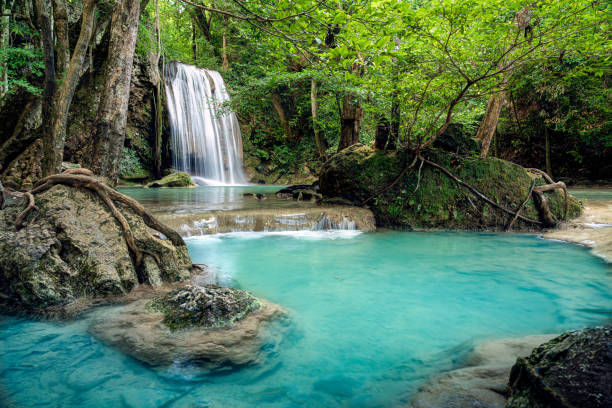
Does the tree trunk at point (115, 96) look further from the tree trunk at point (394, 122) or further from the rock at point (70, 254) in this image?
the tree trunk at point (394, 122)

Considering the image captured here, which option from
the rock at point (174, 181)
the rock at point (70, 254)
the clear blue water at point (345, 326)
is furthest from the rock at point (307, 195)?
the rock at point (174, 181)

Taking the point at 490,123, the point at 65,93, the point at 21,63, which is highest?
the point at 21,63

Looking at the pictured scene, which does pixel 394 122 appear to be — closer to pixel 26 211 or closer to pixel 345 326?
pixel 345 326

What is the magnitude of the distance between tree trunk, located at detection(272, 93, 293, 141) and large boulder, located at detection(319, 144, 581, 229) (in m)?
15.3

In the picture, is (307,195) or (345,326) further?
(307,195)

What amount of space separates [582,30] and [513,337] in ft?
17.4

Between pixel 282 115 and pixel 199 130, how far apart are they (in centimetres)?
632

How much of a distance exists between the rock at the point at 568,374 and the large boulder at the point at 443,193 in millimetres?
6086

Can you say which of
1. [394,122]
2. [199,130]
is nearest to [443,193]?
[394,122]

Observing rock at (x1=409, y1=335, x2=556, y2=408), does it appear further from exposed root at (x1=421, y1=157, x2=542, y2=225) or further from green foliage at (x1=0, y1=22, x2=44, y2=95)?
green foliage at (x1=0, y1=22, x2=44, y2=95)

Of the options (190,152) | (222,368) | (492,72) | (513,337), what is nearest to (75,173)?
(222,368)

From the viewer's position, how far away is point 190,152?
18.6 m

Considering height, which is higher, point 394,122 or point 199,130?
point 199,130

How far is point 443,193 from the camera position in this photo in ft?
24.6
